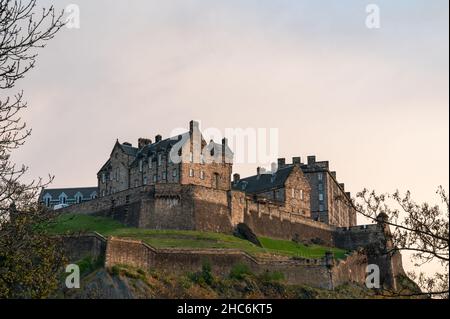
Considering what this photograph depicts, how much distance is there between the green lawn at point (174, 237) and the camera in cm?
5900

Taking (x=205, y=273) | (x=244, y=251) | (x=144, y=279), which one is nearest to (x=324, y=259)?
(x=244, y=251)

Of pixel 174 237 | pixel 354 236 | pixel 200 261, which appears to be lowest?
pixel 200 261

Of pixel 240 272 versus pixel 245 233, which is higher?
pixel 245 233

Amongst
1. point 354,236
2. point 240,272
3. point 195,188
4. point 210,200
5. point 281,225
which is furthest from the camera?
point 354,236

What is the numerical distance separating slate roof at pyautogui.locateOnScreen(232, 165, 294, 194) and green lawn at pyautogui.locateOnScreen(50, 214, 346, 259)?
12323 millimetres

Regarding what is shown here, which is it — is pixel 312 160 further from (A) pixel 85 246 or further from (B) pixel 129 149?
(A) pixel 85 246

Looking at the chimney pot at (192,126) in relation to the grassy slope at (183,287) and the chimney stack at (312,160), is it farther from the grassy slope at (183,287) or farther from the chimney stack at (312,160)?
the chimney stack at (312,160)

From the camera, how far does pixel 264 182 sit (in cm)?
8325

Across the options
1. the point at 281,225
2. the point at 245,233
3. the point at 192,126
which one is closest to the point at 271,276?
the point at 245,233

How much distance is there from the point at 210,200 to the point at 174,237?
7.52 metres

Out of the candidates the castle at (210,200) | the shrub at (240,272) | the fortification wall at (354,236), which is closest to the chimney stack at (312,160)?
the castle at (210,200)

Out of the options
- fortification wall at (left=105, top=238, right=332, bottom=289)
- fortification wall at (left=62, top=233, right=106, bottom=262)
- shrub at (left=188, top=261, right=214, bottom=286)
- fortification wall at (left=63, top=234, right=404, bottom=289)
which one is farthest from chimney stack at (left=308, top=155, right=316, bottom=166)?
fortification wall at (left=62, top=233, right=106, bottom=262)

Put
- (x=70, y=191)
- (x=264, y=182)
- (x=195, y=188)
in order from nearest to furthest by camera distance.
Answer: (x=195, y=188), (x=264, y=182), (x=70, y=191)
